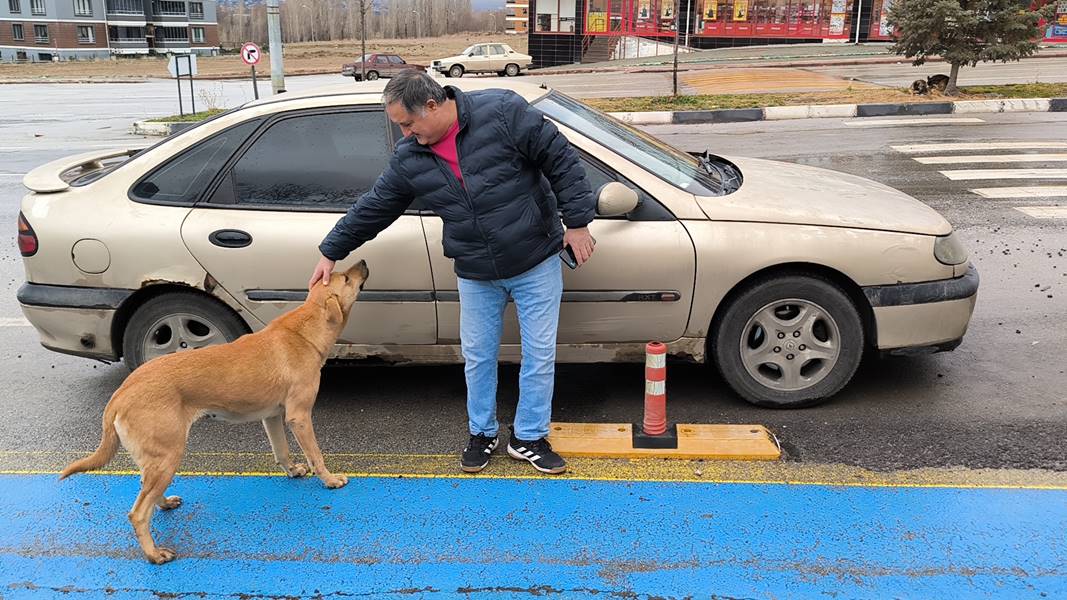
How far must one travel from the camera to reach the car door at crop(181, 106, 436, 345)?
13.2 feet

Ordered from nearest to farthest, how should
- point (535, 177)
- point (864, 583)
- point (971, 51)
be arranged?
point (864, 583), point (535, 177), point (971, 51)

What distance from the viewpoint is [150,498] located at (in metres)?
3.13

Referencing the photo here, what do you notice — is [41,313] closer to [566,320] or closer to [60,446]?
[60,446]

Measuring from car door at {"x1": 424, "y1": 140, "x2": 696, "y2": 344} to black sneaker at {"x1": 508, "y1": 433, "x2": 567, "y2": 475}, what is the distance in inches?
22.1

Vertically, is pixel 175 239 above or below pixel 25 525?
above

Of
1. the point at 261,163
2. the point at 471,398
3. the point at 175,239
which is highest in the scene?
the point at 261,163

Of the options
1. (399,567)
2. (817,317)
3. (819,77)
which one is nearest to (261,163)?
(399,567)

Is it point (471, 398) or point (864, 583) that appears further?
point (471, 398)

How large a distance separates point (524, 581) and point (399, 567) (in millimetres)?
468

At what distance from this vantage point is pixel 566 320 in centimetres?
405

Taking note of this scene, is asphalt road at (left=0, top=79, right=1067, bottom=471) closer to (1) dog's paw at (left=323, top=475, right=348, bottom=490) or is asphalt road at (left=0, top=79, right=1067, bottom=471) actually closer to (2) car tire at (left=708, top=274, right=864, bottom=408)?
(2) car tire at (left=708, top=274, right=864, bottom=408)

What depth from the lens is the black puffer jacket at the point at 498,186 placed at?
10.8 feet

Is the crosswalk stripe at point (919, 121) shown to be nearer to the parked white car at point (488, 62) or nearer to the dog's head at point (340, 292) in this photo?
the dog's head at point (340, 292)

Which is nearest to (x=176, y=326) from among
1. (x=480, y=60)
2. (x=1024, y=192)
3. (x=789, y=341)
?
(x=789, y=341)
